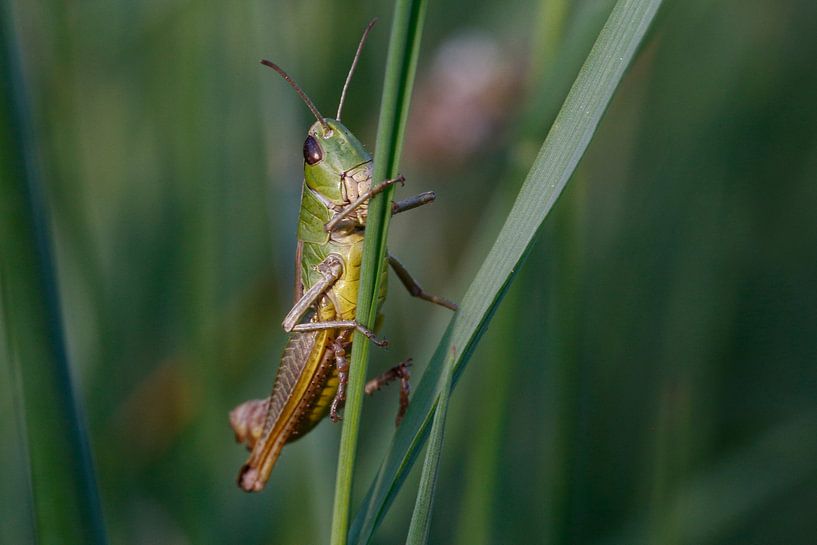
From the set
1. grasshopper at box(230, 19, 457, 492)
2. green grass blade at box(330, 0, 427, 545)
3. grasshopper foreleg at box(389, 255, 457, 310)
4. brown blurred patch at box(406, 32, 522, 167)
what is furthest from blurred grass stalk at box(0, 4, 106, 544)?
brown blurred patch at box(406, 32, 522, 167)

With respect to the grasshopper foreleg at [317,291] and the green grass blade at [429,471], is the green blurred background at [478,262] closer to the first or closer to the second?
the grasshopper foreleg at [317,291]

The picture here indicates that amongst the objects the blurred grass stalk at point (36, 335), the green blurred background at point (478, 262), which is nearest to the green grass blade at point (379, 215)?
the blurred grass stalk at point (36, 335)

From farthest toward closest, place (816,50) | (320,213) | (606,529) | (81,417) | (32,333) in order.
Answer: (816,50), (606,529), (320,213), (81,417), (32,333)

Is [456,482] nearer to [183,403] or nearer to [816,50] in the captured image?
[183,403]

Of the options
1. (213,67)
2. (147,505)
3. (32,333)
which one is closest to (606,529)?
(147,505)

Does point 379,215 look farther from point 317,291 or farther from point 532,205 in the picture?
point 317,291
